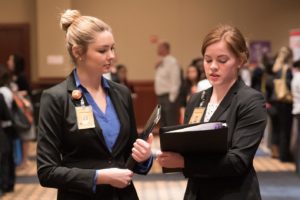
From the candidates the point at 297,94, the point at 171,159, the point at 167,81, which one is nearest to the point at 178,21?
the point at 167,81

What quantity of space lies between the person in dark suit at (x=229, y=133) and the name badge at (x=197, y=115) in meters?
0.06

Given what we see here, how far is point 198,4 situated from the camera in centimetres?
1067

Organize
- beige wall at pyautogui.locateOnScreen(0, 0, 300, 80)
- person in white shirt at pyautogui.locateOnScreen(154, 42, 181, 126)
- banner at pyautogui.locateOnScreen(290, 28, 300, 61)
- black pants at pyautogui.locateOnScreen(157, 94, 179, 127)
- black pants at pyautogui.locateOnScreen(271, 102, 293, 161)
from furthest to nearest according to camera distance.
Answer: beige wall at pyautogui.locateOnScreen(0, 0, 300, 80) < black pants at pyautogui.locateOnScreen(157, 94, 179, 127) < person in white shirt at pyautogui.locateOnScreen(154, 42, 181, 126) < banner at pyautogui.locateOnScreen(290, 28, 300, 61) < black pants at pyautogui.locateOnScreen(271, 102, 293, 161)

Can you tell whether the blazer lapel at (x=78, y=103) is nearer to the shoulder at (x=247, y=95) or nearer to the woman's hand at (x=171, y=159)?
the woman's hand at (x=171, y=159)

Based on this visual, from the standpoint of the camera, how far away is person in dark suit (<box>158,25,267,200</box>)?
6.19ft

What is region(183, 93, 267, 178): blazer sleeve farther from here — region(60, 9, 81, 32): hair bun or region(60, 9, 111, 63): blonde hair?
region(60, 9, 81, 32): hair bun

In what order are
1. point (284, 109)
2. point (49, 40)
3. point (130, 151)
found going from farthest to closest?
point (49, 40) < point (284, 109) < point (130, 151)

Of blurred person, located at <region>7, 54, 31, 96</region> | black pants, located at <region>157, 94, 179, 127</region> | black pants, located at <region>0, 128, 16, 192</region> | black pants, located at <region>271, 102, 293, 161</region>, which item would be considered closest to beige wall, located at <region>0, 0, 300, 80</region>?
black pants, located at <region>157, 94, 179, 127</region>

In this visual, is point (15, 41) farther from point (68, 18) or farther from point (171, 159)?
point (171, 159)

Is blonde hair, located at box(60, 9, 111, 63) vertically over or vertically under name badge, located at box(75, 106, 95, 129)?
over

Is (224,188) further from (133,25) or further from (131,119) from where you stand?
(133,25)

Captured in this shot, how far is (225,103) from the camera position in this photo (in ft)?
6.57

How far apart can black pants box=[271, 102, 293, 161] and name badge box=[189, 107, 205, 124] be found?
4.89 metres

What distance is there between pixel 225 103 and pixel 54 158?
0.68 m
